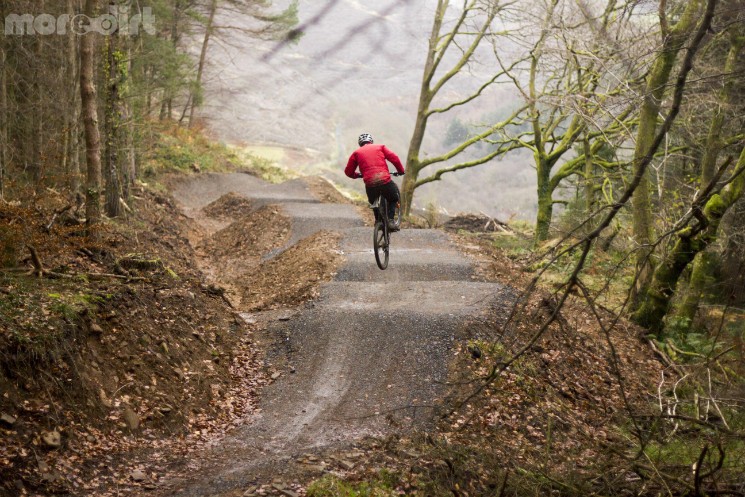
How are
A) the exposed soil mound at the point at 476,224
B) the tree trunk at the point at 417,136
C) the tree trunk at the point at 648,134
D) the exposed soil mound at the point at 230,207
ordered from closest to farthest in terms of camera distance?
1. the tree trunk at the point at 648,134
2. the tree trunk at the point at 417,136
3. the exposed soil mound at the point at 476,224
4. the exposed soil mound at the point at 230,207

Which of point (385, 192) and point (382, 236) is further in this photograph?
point (382, 236)

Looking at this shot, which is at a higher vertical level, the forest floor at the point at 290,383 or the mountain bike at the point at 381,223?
the mountain bike at the point at 381,223

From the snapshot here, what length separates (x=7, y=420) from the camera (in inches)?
208

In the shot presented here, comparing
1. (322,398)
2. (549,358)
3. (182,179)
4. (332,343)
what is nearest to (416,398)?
(322,398)

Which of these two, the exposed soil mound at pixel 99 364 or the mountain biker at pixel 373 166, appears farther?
the mountain biker at pixel 373 166

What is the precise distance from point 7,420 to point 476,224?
19505 mm


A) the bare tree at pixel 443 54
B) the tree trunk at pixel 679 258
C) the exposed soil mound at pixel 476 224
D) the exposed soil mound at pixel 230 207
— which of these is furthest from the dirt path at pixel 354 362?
the exposed soil mound at pixel 230 207

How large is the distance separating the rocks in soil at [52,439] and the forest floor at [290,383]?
0.7 inches

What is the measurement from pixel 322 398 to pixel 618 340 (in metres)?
6.92

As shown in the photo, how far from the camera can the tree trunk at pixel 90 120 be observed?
368 inches

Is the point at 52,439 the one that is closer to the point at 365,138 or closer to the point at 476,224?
the point at 365,138

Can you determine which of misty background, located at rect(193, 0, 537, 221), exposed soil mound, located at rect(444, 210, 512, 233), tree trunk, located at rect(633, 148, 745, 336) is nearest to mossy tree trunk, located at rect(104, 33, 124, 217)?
tree trunk, located at rect(633, 148, 745, 336)

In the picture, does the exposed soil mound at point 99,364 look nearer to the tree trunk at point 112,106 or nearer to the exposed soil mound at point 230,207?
the tree trunk at point 112,106

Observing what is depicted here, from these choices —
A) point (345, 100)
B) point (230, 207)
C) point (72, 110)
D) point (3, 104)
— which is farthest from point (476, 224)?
point (345, 100)
